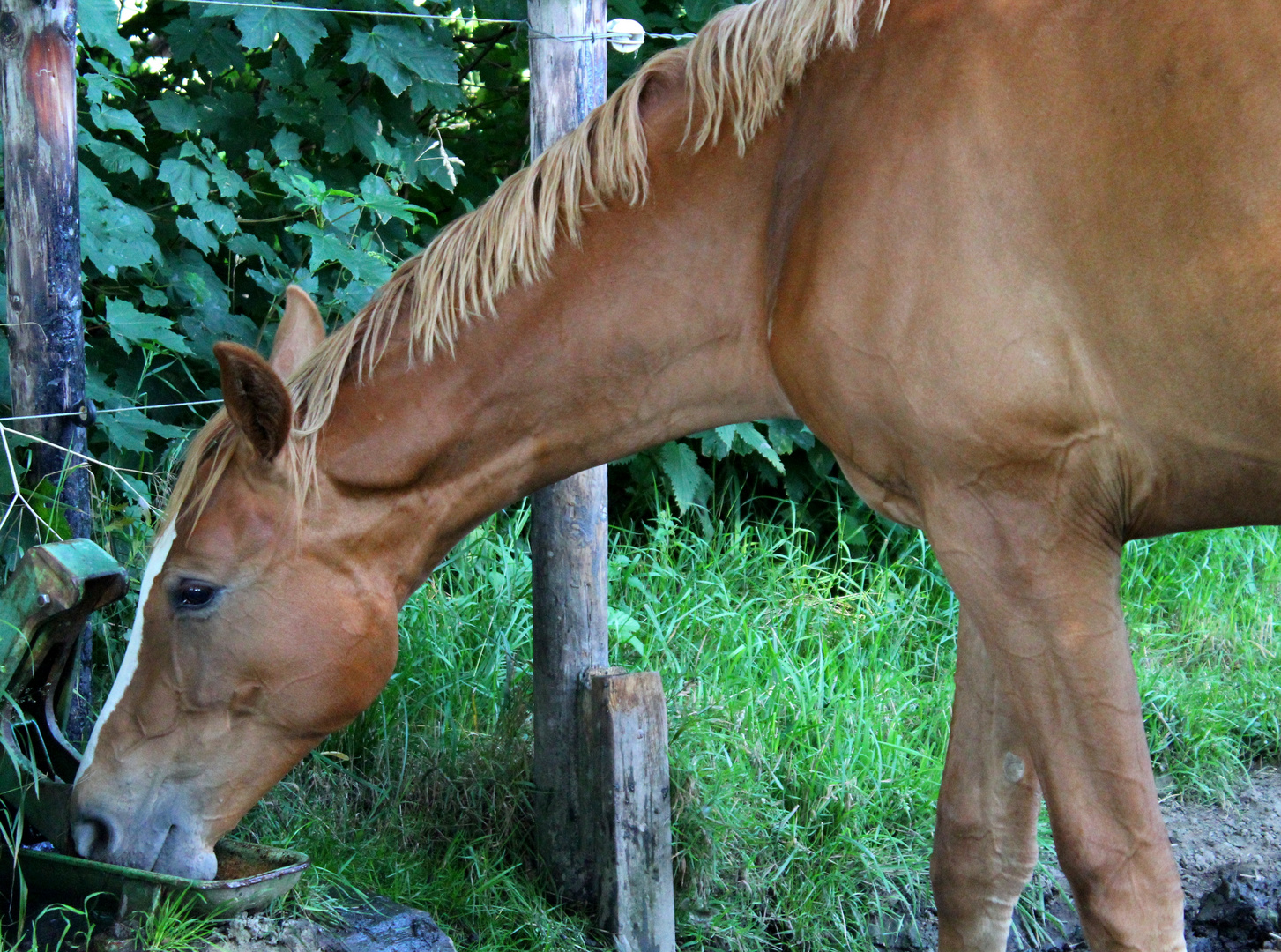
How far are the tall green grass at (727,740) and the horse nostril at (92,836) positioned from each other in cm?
44

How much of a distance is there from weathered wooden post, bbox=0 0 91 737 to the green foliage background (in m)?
0.15

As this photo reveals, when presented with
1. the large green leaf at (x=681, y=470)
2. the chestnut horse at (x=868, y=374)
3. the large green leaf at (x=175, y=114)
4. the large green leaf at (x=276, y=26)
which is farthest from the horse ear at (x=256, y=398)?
the large green leaf at (x=681, y=470)

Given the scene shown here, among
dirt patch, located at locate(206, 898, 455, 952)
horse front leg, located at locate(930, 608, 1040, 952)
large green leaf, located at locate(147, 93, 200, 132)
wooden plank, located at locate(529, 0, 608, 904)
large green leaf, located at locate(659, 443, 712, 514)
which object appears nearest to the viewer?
dirt patch, located at locate(206, 898, 455, 952)

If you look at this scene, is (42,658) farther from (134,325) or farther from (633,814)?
(633,814)

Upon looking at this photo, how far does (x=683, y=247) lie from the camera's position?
2150 millimetres

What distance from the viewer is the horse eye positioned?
2150mm

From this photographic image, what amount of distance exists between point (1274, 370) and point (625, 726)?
1.58m

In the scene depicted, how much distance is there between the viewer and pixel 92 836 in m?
2.21

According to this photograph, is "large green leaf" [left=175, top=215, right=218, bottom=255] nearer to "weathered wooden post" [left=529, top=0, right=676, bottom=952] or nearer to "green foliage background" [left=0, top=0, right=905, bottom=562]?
"green foliage background" [left=0, top=0, right=905, bottom=562]

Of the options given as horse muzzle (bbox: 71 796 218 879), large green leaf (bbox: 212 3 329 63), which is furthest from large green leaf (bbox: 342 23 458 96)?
horse muzzle (bbox: 71 796 218 879)

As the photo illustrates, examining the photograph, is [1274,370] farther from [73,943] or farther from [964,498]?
[73,943]

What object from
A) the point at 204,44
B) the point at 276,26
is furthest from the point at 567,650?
the point at 204,44

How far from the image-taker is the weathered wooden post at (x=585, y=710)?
270 cm

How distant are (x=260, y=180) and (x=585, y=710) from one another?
212 centimetres
